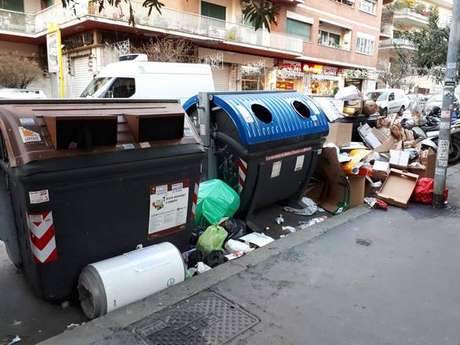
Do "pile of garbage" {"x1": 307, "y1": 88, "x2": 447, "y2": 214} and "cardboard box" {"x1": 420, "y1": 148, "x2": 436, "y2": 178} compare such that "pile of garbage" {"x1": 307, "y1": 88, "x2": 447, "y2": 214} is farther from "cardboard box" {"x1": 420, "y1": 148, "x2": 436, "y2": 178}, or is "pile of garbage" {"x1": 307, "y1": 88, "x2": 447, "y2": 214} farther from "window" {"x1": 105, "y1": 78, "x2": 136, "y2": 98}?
"window" {"x1": 105, "y1": 78, "x2": 136, "y2": 98}

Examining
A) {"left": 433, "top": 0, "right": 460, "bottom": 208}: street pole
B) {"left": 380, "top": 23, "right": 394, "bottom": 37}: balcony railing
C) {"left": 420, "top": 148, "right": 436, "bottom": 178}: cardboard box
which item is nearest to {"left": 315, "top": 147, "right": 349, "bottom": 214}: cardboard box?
{"left": 433, "top": 0, "right": 460, "bottom": 208}: street pole

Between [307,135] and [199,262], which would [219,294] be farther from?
[307,135]

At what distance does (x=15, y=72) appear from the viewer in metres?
17.4

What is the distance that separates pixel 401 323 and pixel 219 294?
4.18 feet

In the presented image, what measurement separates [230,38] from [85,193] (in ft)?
66.0

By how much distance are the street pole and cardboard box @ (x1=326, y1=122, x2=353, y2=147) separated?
4.87 ft

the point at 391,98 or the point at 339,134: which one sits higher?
the point at 391,98

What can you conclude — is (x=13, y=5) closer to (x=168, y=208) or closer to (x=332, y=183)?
(x=332, y=183)

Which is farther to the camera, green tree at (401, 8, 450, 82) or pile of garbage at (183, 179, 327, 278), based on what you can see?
green tree at (401, 8, 450, 82)

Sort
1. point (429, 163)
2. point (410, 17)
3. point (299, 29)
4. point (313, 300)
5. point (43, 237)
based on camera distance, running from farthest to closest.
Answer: point (410, 17) → point (299, 29) → point (429, 163) → point (313, 300) → point (43, 237)

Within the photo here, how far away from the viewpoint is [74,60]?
67.4 feet

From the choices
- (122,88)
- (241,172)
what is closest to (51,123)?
(241,172)

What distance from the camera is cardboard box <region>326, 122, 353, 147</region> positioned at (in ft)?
20.5

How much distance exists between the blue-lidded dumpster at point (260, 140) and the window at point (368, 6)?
3193 centimetres
